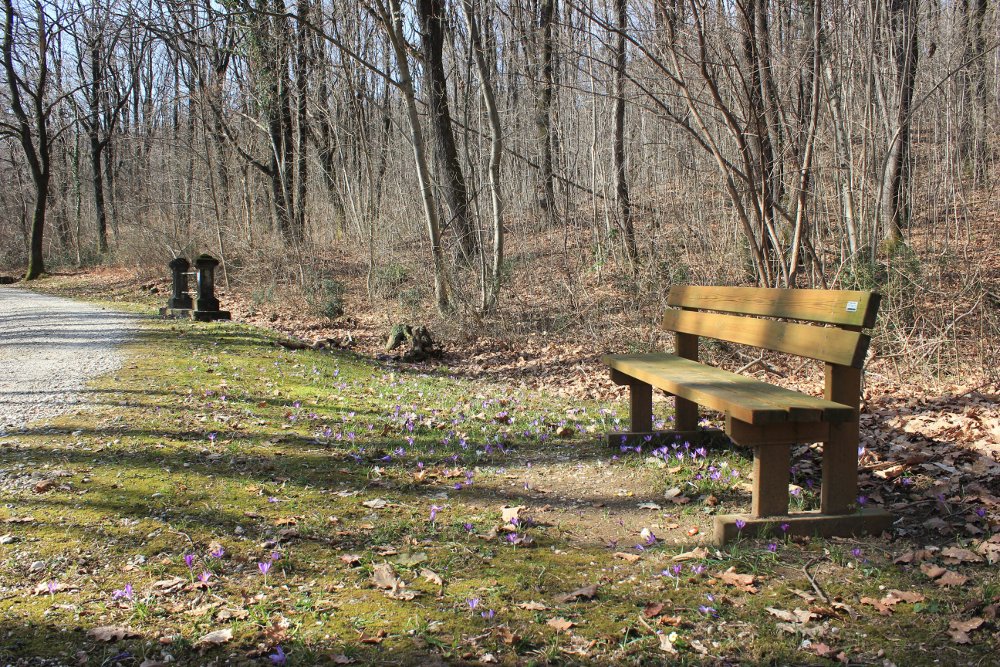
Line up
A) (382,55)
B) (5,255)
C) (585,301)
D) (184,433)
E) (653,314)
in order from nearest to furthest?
(184,433) < (653,314) < (585,301) < (382,55) < (5,255)

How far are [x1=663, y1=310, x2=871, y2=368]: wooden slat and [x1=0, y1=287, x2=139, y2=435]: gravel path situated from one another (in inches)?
191

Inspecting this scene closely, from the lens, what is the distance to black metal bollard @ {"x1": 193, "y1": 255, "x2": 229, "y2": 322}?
38.8 feet

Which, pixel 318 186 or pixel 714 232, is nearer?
pixel 714 232

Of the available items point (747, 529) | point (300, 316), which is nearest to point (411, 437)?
point (747, 529)

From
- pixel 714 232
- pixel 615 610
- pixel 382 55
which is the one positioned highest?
pixel 382 55

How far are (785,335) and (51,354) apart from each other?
7774mm

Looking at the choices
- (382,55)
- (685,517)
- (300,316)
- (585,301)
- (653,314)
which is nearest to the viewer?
(685,517)

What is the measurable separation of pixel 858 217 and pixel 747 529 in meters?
6.54

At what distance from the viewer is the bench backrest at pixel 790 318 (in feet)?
11.0

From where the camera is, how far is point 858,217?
8.59 meters

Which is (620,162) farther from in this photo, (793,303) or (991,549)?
(991,549)

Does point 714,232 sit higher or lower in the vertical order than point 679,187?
lower

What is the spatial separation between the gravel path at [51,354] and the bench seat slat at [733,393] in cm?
446

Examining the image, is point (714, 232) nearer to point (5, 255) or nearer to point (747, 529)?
point (747, 529)
